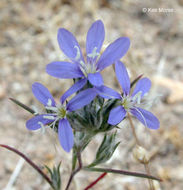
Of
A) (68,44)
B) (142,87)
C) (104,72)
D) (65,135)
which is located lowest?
(104,72)

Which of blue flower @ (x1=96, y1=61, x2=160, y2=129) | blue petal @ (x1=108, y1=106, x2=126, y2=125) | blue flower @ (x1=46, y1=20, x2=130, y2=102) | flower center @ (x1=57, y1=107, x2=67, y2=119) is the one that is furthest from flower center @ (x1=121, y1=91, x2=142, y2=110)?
flower center @ (x1=57, y1=107, x2=67, y2=119)

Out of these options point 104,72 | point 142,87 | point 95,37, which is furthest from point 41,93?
point 104,72

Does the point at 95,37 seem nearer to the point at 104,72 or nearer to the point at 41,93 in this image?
the point at 41,93

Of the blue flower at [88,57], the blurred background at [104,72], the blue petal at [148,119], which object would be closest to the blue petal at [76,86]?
the blue flower at [88,57]

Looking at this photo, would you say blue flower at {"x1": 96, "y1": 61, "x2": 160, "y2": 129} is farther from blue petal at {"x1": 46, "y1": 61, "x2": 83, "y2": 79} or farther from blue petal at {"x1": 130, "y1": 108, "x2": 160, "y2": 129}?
blue petal at {"x1": 46, "y1": 61, "x2": 83, "y2": 79}

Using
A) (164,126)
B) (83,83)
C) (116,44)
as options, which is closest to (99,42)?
(116,44)

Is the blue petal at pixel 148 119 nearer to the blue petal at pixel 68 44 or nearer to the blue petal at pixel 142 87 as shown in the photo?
the blue petal at pixel 142 87

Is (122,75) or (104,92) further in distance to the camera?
(122,75)
